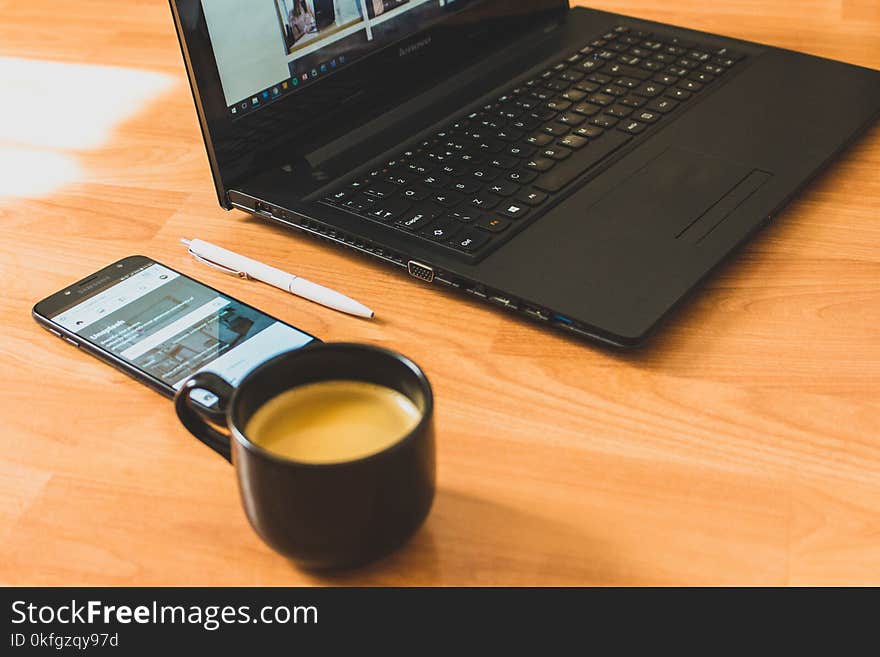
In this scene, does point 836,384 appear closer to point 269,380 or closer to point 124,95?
point 269,380

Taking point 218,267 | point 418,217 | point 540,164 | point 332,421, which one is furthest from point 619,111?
point 332,421

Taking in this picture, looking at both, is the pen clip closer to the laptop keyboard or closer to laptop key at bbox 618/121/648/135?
the laptop keyboard

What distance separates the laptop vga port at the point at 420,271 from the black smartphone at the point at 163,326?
0.31 ft

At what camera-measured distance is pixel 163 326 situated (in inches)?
25.0

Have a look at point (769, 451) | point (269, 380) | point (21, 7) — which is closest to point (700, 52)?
point (769, 451)

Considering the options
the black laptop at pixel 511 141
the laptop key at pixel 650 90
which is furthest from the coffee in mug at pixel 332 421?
the laptop key at pixel 650 90

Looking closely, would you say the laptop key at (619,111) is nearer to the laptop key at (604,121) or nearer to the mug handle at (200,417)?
the laptop key at (604,121)

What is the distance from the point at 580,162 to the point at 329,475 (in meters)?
0.42

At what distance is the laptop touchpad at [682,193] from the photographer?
69 cm

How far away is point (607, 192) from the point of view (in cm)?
73

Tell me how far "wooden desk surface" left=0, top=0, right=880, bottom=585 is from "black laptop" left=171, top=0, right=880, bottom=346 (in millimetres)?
30

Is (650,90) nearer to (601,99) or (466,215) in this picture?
(601,99)
